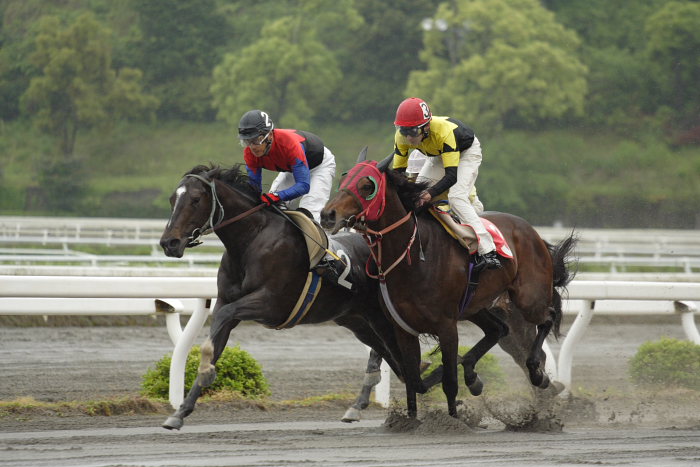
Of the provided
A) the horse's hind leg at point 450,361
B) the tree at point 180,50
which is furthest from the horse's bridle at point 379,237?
the tree at point 180,50

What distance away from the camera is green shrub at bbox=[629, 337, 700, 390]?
26.5ft

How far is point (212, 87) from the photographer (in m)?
34.3

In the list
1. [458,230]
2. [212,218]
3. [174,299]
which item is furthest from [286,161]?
[174,299]

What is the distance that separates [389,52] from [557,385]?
114 feet

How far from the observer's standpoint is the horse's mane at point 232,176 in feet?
20.4

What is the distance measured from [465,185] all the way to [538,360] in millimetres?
1380

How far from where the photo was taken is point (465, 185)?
21.5 ft

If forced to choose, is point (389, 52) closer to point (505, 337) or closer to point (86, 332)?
point (86, 332)

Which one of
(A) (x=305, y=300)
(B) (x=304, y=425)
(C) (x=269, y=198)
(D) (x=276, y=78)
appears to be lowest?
(B) (x=304, y=425)

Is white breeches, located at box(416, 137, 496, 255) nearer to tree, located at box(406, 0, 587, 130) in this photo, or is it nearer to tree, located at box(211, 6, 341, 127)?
tree, located at box(406, 0, 587, 130)

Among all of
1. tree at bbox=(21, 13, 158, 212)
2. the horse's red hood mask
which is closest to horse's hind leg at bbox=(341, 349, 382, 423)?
the horse's red hood mask

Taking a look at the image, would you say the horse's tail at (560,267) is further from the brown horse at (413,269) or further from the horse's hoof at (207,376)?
the horse's hoof at (207,376)

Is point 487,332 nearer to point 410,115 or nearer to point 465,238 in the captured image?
point 465,238

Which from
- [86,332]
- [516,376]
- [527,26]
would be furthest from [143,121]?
[516,376]
